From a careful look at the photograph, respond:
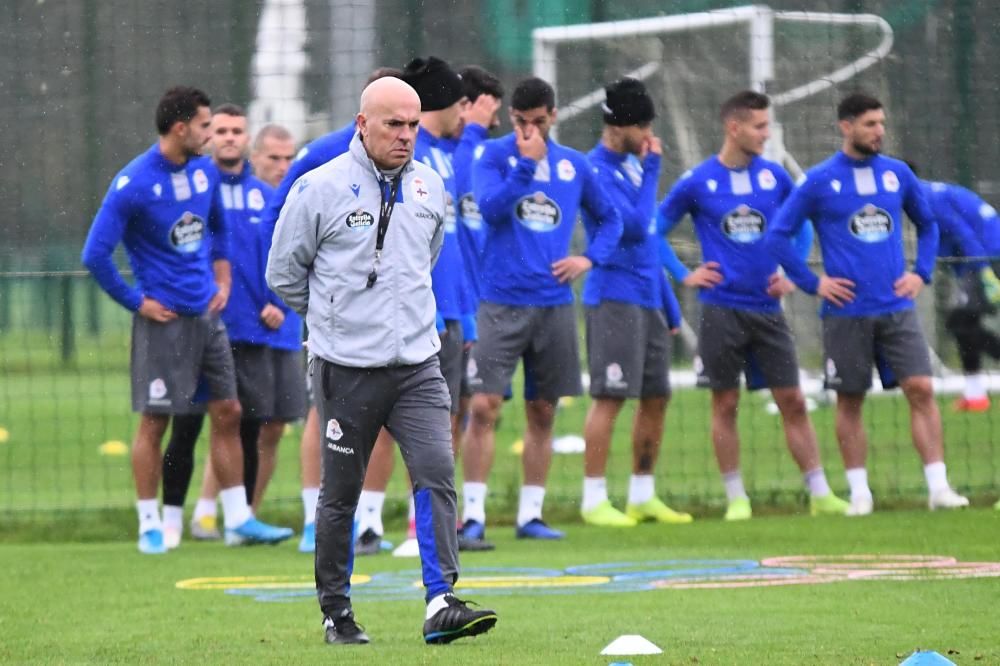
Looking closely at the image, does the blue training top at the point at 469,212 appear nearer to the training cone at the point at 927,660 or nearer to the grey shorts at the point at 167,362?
the grey shorts at the point at 167,362

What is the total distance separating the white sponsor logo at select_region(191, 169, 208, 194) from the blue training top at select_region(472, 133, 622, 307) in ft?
4.64

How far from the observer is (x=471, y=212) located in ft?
34.0

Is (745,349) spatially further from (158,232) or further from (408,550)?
(158,232)

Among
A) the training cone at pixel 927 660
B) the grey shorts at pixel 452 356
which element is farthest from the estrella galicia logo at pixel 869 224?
the training cone at pixel 927 660

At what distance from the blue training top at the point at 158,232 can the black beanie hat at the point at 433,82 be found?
1.56 metres

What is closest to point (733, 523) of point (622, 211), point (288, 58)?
point (622, 211)

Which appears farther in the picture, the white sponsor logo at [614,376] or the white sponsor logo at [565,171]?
the white sponsor logo at [614,376]

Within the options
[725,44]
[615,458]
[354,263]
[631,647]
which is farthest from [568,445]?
[631,647]

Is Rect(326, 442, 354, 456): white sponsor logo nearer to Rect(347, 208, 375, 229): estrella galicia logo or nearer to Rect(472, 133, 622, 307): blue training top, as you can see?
Rect(347, 208, 375, 229): estrella galicia logo

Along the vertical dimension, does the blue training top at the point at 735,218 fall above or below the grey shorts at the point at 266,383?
above

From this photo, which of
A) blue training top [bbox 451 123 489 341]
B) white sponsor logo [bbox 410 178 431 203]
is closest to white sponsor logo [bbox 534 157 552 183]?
blue training top [bbox 451 123 489 341]

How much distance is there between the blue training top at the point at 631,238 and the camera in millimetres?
11008

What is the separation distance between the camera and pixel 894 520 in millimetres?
10633

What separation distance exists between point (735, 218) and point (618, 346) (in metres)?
1.10
